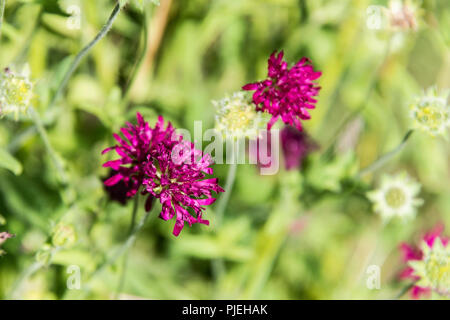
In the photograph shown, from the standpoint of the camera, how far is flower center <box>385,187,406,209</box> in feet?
2.22

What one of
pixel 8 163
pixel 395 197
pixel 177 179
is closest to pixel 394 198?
pixel 395 197

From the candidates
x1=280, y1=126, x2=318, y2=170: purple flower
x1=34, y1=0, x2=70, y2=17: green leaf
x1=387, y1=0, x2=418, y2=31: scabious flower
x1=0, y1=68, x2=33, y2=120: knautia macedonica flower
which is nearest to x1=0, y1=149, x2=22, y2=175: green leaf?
x1=0, y1=68, x2=33, y2=120: knautia macedonica flower

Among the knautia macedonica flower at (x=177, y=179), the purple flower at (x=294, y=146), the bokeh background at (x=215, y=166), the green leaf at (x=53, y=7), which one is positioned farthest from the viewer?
the purple flower at (x=294, y=146)

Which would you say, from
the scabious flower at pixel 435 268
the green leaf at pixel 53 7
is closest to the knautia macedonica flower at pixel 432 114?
the scabious flower at pixel 435 268

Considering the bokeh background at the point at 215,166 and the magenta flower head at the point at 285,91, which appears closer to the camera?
the magenta flower head at the point at 285,91

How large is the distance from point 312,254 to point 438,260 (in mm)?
368

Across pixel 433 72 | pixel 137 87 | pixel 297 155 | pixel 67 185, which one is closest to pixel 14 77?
pixel 67 185

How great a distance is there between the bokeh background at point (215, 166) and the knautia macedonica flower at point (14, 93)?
Result: 10cm

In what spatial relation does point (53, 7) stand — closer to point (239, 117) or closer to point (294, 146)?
point (239, 117)

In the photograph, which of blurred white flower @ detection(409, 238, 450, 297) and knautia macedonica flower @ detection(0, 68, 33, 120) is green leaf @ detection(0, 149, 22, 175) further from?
blurred white flower @ detection(409, 238, 450, 297)

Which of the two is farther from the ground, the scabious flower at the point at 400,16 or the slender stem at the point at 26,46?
the scabious flower at the point at 400,16

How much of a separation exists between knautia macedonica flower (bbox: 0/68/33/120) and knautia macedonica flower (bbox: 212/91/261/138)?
0.21m

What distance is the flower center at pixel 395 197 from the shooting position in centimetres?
68

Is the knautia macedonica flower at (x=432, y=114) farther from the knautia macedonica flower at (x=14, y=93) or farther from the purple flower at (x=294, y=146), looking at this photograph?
the knautia macedonica flower at (x=14, y=93)
